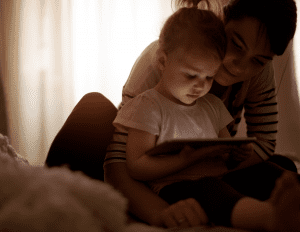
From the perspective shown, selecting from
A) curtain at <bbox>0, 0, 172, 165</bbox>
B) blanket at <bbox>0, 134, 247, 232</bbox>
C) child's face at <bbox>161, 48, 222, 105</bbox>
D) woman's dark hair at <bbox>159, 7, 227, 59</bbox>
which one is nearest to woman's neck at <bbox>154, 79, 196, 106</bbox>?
child's face at <bbox>161, 48, 222, 105</bbox>

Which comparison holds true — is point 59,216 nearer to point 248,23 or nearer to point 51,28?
point 248,23

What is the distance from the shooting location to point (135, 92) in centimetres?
92

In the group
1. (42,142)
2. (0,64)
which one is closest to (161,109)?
(42,142)

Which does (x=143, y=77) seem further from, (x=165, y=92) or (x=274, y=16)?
(x=274, y=16)

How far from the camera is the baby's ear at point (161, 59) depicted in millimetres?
885

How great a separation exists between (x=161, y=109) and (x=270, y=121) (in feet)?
1.60

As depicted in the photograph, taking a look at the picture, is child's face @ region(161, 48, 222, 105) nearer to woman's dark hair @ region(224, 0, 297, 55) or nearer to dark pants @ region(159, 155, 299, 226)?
woman's dark hair @ region(224, 0, 297, 55)

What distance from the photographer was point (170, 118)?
0.86 m

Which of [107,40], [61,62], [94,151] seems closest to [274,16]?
[94,151]

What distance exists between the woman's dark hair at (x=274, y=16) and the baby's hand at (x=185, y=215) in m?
0.58

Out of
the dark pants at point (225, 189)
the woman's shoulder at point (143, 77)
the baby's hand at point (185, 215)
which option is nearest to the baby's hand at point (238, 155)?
the dark pants at point (225, 189)

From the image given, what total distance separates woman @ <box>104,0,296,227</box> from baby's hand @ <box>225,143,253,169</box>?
0.04m

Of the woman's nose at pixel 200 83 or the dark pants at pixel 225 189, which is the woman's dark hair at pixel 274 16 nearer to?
the woman's nose at pixel 200 83

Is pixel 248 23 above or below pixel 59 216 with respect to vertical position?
above
